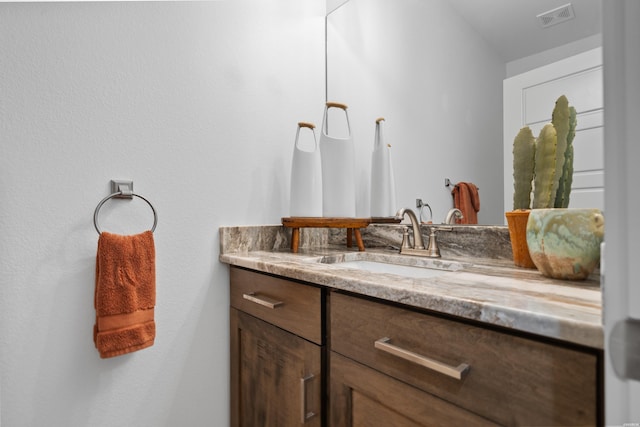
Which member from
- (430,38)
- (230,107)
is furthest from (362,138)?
(230,107)

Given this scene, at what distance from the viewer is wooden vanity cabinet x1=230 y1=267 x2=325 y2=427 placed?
2.61 ft

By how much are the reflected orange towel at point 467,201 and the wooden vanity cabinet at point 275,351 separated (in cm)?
63

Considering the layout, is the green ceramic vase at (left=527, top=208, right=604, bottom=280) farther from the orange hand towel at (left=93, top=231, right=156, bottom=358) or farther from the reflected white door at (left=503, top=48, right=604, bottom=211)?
the orange hand towel at (left=93, top=231, right=156, bottom=358)

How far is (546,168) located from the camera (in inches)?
32.4

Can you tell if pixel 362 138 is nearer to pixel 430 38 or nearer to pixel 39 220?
pixel 430 38

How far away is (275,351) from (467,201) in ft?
2.52

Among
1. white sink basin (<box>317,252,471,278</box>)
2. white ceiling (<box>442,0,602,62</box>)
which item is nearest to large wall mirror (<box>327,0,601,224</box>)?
white ceiling (<box>442,0,602,62</box>)

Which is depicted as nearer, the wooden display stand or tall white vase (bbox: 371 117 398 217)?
the wooden display stand

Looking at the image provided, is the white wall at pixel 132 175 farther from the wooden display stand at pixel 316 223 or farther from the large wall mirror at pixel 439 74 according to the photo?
the large wall mirror at pixel 439 74

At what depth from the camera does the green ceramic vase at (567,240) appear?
2.14 feet

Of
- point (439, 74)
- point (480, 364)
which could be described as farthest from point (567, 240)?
point (439, 74)

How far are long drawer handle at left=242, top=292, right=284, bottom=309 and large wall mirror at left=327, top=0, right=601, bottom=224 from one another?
636mm

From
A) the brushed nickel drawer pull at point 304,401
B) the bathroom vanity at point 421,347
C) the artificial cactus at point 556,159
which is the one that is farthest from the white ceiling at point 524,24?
the brushed nickel drawer pull at point 304,401

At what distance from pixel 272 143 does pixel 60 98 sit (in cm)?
65
